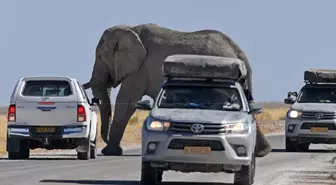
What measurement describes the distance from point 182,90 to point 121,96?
51.2 feet

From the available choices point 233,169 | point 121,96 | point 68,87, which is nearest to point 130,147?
point 121,96

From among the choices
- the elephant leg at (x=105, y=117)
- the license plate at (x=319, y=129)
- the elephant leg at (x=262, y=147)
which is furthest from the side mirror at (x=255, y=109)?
the elephant leg at (x=105, y=117)

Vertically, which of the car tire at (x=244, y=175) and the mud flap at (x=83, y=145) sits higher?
the car tire at (x=244, y=175)

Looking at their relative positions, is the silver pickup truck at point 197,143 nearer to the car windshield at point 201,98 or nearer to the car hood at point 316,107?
the car windshield at point 201,98

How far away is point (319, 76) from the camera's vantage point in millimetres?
34562

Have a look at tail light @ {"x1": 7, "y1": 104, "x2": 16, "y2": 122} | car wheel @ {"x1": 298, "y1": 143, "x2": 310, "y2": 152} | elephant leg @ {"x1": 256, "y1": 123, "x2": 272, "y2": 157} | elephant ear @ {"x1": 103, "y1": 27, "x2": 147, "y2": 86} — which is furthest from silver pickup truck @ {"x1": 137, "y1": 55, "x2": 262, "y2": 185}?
elephant ear @ {"x1": 103, "y1": 27, "x2": 147, "y2": 86}

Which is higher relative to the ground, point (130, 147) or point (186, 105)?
point (186, 105)

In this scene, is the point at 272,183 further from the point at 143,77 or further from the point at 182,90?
the point at 143,77

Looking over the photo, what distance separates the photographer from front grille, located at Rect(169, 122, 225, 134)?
758 inches

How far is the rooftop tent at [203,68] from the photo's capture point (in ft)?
69.7

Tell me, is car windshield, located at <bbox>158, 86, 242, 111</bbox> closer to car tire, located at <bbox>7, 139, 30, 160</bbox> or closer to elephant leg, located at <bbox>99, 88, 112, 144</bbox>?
car tire, located at <bbox>7, 139, 30, 160</bbox>

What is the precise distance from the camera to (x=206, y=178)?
2241 centimetres

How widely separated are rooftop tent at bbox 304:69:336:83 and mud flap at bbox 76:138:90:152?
894 centimetres

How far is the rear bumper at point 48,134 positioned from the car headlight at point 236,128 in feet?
29.4
